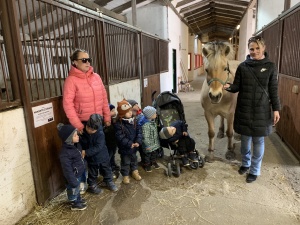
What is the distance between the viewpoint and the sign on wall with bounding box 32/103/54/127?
199cm

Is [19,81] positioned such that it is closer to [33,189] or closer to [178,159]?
[33,189]

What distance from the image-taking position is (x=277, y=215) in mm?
1945

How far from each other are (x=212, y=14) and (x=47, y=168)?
14.3 m

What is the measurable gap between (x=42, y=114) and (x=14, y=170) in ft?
1.68

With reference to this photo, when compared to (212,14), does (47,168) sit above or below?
below

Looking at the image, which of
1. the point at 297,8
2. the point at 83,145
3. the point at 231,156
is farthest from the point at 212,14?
the point at 83,145

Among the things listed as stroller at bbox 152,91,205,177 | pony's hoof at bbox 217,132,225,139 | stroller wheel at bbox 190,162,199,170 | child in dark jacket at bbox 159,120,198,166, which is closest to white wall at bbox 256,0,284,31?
pony's hoof at bbox 217,132,225,139

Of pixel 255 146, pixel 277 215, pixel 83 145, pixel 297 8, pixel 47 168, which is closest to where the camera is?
pixel 277 215

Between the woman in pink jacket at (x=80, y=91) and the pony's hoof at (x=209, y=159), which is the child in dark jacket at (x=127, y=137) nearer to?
the woman in pink jacket at (x=80, y=91)

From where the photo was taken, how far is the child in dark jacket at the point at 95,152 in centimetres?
213

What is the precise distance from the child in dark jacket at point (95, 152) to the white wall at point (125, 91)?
137 cm

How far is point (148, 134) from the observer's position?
2697 millimetres

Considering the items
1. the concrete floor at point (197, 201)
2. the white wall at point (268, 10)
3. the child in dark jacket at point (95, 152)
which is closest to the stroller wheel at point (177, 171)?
the concrete floor at point (197, 201)

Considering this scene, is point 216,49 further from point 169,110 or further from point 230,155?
point 230,155
